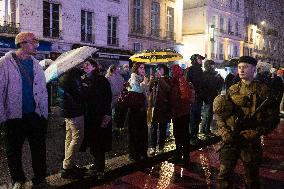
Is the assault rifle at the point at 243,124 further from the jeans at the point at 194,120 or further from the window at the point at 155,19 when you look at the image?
the window at the point at 155,19

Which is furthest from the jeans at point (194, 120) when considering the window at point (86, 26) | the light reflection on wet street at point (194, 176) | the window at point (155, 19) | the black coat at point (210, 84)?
the window at point (155, 19)

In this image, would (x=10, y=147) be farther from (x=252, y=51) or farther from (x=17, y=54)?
(x=252, y=51)

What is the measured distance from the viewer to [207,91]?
890 cm

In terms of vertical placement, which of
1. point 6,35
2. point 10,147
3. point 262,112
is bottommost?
point 10,147

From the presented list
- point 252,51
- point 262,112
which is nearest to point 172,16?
point 252,51

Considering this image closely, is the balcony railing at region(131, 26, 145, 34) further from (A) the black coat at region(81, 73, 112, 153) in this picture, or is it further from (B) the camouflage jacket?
(B) the camouflage jacket

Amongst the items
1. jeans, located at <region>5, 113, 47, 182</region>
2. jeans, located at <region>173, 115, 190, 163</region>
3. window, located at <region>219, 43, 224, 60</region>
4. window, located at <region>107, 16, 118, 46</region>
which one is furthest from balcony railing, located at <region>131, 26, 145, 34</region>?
jeans, located at <region>5, 113, 47, 182</region>

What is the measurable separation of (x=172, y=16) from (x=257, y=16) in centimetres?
2288

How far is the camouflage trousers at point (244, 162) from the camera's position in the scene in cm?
379

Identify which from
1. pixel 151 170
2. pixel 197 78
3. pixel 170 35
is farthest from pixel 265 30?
pixel 151 170

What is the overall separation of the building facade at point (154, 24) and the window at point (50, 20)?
7595 millimetres

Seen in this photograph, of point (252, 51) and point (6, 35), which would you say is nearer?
point (6, 35)

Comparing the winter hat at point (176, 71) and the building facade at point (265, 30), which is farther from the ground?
the building facade at point (265, 30)

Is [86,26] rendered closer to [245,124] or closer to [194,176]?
[194,176]
